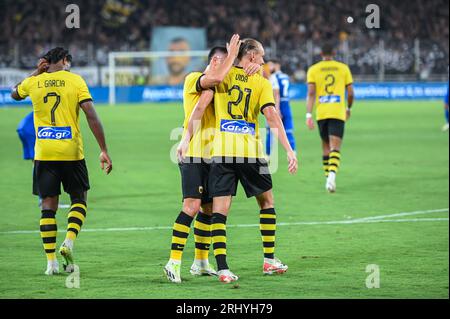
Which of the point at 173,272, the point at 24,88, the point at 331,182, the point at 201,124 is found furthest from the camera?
the point at 331,182

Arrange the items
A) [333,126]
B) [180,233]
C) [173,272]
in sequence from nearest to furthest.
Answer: [173,272] < [180,233] < [333,126]

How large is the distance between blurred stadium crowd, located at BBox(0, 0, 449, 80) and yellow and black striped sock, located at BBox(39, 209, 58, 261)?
117 ft

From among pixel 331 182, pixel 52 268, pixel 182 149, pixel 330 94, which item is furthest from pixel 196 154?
pixel 330 94

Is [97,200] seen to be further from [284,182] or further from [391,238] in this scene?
[391,238]

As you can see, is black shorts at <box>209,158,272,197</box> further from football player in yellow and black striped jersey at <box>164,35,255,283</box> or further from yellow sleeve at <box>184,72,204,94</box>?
yellow sleeve at <box>184,72,204,94</box>

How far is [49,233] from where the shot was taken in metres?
8.98

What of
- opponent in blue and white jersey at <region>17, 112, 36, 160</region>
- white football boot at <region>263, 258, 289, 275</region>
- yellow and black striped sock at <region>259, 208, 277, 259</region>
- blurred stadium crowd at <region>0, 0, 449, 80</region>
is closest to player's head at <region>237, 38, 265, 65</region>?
yellow and black striped sock at <region>259, 208, 277, 259</region>

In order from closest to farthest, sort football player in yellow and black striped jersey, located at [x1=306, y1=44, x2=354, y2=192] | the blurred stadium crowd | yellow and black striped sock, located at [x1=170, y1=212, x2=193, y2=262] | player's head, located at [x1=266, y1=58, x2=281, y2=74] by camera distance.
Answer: yellow and black striped sock, located at [x1=170, y1=212, x2=193, y2=262] < football player in yellow and black striped jersey, located at [x1=306, y1=44, x2=354, y2=192] < player's head, located at [x1=266, y1=58, x2=281, y2=74] < the blurred stadium crowd

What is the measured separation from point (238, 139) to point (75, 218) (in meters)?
1.79

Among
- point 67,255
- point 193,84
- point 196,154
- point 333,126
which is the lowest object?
point 67,255

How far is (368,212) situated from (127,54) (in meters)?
32.7

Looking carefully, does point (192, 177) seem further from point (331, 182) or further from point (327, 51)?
point (327, 51)

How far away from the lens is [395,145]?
79.5 feet

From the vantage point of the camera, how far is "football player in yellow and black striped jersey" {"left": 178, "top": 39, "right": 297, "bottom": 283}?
28.1 ft
